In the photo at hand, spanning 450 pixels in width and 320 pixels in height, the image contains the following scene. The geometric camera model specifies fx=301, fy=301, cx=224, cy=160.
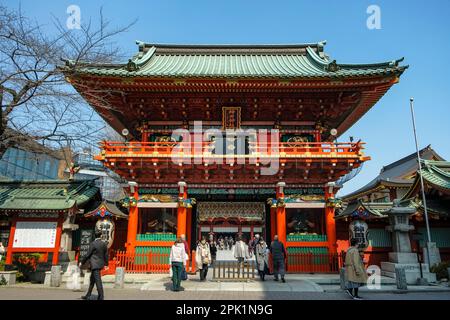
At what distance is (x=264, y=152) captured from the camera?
14.8 meters

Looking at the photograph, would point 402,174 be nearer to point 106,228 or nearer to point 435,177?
point 435,177

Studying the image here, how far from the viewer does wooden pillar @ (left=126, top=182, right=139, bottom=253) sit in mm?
14727

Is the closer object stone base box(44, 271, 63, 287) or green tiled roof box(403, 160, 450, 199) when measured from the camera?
stone base box(44, 271, 63, 287)

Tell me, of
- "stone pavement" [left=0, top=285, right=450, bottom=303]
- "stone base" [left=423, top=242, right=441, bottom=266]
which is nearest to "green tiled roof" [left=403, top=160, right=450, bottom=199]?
"stone base" [left=423, top=242, right=441, bottom=266]

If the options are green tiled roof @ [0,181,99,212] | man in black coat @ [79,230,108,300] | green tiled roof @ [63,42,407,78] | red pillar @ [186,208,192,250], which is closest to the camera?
man in black coat @ [79,230,108,300]

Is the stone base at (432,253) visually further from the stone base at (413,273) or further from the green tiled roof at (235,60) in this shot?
the green tiled roof at (235,60)

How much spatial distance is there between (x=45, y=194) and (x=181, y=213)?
270 inches

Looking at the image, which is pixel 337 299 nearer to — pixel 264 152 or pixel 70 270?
pixel 264 152

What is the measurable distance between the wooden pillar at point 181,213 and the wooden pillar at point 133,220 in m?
2.17

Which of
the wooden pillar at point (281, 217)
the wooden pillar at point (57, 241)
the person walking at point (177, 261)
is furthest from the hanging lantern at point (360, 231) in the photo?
the wooden pillar at point (57, 241)

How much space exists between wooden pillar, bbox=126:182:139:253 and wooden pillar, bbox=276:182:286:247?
709 cm

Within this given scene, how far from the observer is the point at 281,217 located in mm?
15016

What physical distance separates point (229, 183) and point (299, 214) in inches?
158

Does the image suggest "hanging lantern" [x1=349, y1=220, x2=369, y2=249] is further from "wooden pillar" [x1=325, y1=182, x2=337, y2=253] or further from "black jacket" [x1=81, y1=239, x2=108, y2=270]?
"black jacket" [x1=81, y1=239, x2=108, y2=270]
